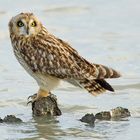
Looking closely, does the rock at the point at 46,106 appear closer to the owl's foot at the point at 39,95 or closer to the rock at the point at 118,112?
the owl's foot at the point at 39,95

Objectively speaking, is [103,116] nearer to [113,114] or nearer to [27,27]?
[113,114]

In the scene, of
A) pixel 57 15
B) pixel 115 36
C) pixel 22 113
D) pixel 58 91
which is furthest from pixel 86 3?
pixel 22 113

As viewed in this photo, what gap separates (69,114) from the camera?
11.2m

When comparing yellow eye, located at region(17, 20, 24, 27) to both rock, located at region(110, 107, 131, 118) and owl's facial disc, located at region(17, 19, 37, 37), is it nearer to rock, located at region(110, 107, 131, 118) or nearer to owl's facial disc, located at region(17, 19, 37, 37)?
owl's facial disc, located at region(17, 19, 37, 37)

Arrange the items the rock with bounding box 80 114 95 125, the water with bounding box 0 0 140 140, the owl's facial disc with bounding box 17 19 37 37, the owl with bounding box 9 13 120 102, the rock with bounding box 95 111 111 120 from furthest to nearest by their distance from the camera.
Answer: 1. the owl's facial disc with bounding box 17 19 37 37
2. the owl with bounding box 9 13 120 102
3. the rock with bounding box 95 111 111 120
4. the rock with bounding box 80 114 95 125
5. the water with bounding box 0 0 140 140

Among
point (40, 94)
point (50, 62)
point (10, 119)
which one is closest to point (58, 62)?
point (50, 62)

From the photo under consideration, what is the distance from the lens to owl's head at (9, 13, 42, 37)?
11.3m

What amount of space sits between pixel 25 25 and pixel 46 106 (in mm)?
1070

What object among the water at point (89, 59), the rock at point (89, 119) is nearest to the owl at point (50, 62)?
the water at point (89, 59)

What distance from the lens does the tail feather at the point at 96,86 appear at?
11.1 meters

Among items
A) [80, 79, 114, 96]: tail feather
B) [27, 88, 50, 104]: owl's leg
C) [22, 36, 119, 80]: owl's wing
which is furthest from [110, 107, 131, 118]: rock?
[27, 88, 50, 104]: owl's leg

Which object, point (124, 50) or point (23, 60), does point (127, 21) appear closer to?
point (124, 50)

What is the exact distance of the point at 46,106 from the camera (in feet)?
35.9

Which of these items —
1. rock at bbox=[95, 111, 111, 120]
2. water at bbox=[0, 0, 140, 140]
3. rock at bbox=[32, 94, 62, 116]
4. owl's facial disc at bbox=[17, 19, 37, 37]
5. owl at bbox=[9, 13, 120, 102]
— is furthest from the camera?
owl's facial disc at bbox=[17, 19, 37, 37]
